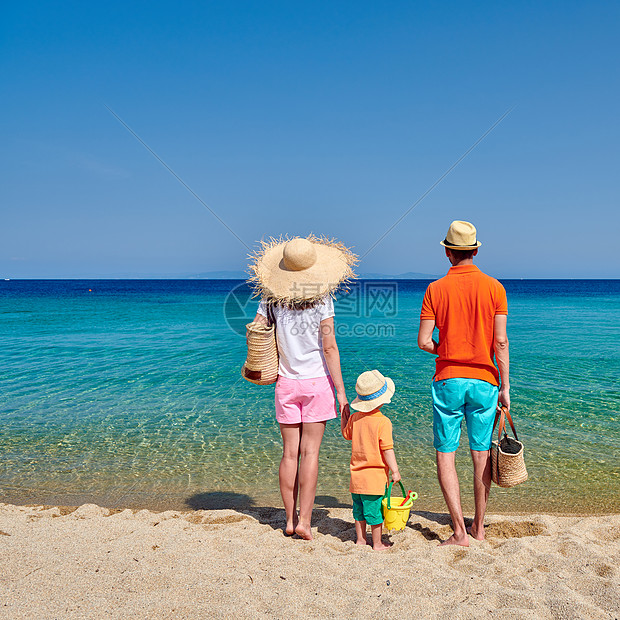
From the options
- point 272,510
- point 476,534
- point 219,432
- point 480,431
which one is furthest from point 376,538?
point 219,432

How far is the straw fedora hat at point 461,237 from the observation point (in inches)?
132

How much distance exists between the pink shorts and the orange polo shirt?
885mm

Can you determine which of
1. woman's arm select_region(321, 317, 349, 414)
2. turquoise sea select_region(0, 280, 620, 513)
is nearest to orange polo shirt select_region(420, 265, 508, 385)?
woman's arm select_region(321, 317, 349, 414)

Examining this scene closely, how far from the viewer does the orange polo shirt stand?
3232 mm

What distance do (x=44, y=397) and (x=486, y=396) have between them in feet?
26.6

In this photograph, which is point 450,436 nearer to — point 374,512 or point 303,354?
point 374,512

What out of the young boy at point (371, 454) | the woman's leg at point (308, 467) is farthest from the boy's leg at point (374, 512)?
the woman's leg at point (308, 467)

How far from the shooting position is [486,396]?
3291 millimetres

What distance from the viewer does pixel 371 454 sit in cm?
334

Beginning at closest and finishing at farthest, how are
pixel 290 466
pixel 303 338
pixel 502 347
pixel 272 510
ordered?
1. pixel 502 347
2. pixel 303 338
3. pixel 290 466
4. pixel 272 510

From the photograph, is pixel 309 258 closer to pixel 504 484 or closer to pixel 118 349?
pixel 504 484

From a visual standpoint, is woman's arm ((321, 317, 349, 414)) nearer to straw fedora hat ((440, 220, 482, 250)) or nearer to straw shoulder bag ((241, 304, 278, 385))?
straw shoulder bag ((241, 304, 278, 385))

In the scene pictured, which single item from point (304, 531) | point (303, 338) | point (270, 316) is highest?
point (270, 316)

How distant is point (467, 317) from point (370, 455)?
1235 millimetres
